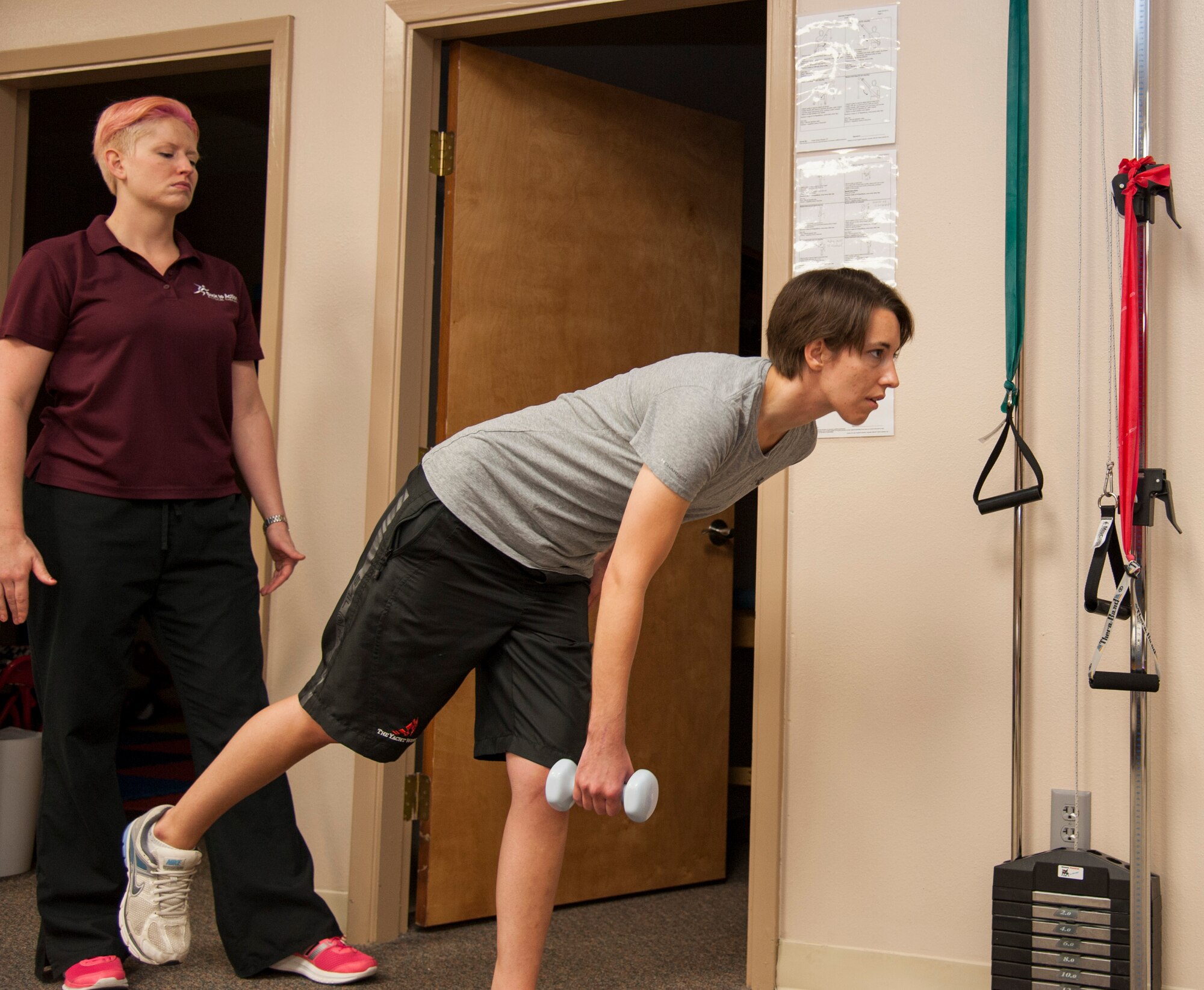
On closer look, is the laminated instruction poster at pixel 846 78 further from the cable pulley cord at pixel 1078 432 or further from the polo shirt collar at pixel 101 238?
the polo shirt collar at pixel 101 238

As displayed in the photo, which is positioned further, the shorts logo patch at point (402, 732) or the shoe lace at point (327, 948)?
the shoe lace at point (327, 948)

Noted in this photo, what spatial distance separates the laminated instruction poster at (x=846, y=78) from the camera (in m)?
2.16

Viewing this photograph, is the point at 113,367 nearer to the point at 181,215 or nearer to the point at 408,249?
the point at 408,249

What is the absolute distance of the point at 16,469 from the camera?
6.33ft

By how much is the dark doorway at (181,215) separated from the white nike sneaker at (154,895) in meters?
1.65

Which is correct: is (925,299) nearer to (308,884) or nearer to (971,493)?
(971,493)

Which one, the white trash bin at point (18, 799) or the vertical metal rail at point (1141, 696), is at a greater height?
the vertical metal rail at point (1141, 696)

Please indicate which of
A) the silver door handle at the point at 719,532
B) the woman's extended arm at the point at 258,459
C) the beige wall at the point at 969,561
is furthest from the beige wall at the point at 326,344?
the beige wall at the point at 969,561

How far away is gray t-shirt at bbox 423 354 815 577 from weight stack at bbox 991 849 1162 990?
80 centimetres

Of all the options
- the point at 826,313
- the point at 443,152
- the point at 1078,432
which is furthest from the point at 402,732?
the point at 443,152

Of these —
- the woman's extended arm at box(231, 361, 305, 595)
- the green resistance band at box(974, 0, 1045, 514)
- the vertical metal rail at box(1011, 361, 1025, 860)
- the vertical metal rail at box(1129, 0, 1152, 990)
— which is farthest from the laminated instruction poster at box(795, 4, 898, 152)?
the woman's extended arm at box(231, 361, 305, 595)

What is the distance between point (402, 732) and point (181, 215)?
4643 mm

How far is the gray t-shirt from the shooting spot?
155 centimetres

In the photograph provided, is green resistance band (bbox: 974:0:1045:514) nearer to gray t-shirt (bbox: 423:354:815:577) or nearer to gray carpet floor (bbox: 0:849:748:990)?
gray t-shirt (bbox: 423:354:815:577)
